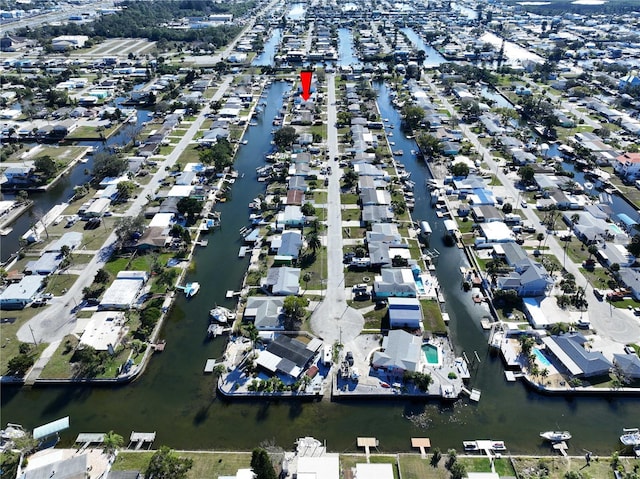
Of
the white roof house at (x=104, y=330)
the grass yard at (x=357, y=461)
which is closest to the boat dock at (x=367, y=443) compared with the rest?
the grass yard at (x=357, y=461)

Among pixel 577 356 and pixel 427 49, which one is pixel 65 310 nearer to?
pixel 577 356

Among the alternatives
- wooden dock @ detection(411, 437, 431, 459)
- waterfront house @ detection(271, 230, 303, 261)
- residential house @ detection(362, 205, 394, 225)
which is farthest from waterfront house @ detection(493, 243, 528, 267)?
wooden dock @ detection(411, 437, 431, 459)

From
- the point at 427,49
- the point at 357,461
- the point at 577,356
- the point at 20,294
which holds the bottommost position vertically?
the point at 357,461

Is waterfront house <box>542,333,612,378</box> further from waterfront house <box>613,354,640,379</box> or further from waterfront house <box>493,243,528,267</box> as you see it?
waterfront house <box>493,243,528,267</box>

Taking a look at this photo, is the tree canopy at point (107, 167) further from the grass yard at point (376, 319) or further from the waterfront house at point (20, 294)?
the grass yard at point (376, 319)

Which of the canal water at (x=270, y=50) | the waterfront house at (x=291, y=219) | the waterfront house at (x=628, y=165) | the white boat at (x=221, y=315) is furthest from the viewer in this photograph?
the canal water at (x=270, y=50)

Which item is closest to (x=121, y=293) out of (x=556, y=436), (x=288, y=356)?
(x=288, y=356)
